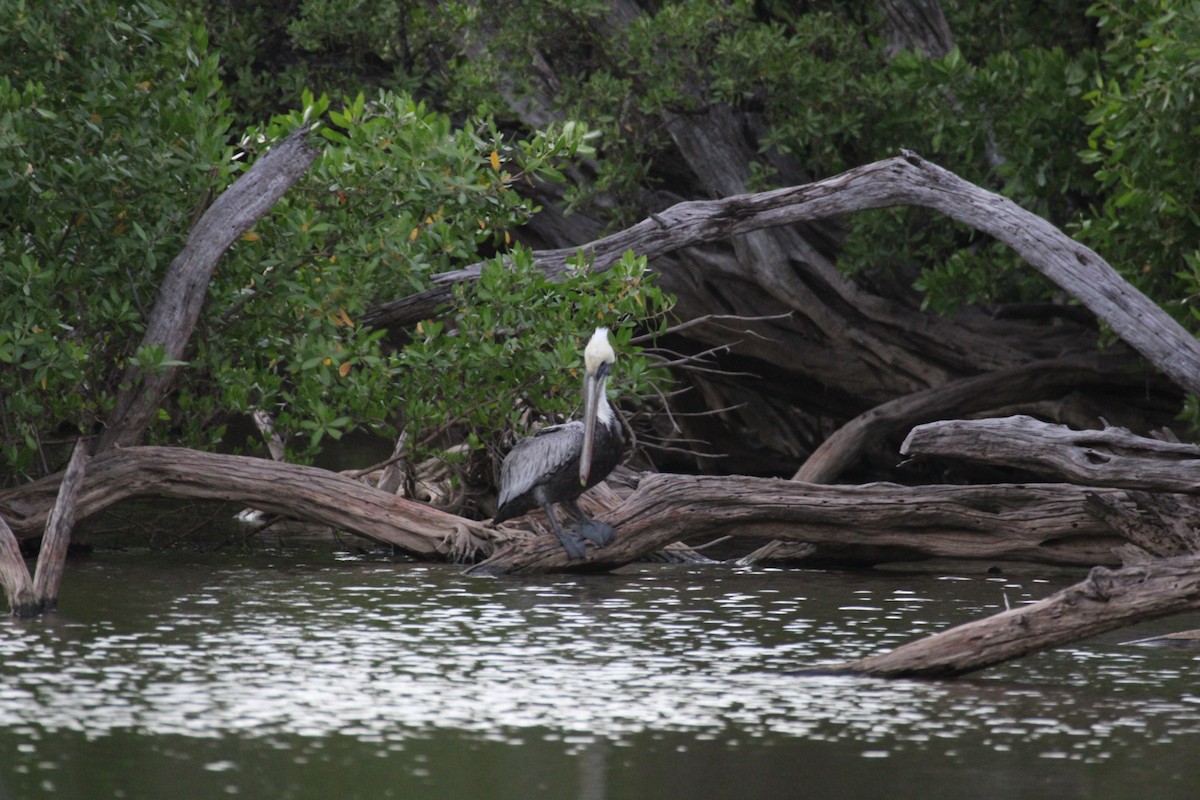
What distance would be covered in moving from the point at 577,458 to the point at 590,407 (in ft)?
0.96

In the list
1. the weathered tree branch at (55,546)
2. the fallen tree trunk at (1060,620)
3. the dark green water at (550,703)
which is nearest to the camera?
the dark green water at (550,703)

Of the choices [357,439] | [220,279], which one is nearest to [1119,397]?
[220,279]

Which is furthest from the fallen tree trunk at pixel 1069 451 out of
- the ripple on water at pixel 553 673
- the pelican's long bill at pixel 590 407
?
the pelican's long bill at pixel 590 407

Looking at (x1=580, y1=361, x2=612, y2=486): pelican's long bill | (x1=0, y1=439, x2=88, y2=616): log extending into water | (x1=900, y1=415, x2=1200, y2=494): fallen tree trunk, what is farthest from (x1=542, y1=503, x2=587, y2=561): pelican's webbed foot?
(x1=0, y1=439, x2=88, y2=616): log extending into water

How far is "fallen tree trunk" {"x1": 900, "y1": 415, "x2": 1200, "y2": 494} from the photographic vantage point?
7.66m

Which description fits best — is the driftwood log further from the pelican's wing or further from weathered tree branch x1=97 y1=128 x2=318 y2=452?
weathered tree branch x1=97 y1=128 x2=318 y2=452

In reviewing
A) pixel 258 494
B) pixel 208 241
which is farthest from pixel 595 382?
pixel 208 241

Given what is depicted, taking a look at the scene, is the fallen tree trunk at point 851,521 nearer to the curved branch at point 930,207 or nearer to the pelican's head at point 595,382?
the pelican's head at point 595,382

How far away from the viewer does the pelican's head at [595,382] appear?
8984mm

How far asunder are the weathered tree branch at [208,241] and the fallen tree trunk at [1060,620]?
15.3ft

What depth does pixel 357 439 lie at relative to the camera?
2148 centimetres

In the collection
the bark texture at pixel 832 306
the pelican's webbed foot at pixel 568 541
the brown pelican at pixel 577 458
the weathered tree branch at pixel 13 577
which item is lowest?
the weathered tree branch at pixel 13 577

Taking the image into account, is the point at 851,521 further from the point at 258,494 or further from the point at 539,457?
the point at 258,494

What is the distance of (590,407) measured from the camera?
9.01m
